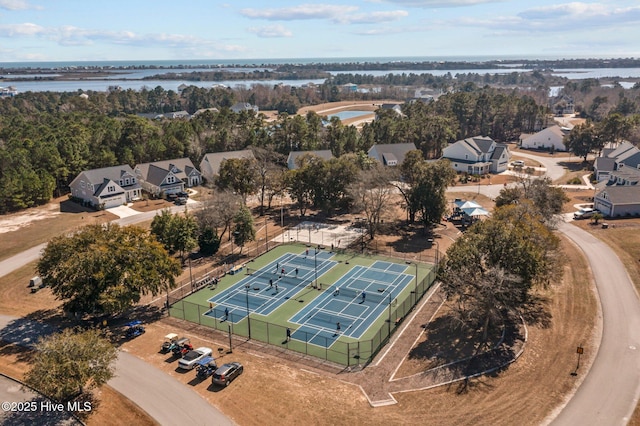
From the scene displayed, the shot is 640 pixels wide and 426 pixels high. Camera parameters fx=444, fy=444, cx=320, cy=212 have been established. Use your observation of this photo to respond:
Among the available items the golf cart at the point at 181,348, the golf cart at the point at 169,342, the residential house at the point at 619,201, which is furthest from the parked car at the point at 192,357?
the residential house at the point at 619,201

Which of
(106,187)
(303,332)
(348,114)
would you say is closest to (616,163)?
(303,332)

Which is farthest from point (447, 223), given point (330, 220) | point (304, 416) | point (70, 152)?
point (70, 152)

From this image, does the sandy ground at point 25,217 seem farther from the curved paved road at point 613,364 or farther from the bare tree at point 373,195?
the curved paved road at point 613,364

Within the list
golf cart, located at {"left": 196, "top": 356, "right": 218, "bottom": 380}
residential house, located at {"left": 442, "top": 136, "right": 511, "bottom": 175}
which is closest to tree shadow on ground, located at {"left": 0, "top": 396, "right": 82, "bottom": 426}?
golf cart, located at {"left": 196, "top": 356, "right": 218, "bottom": 380}

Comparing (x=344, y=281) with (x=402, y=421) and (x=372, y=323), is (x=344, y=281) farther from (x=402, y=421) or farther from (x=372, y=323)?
(x=402, y=421)

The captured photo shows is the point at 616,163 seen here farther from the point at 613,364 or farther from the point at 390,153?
the point at 613,364

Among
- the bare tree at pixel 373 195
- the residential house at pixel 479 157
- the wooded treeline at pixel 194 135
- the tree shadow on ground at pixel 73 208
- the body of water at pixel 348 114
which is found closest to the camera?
the bare tree at pixel 373 195

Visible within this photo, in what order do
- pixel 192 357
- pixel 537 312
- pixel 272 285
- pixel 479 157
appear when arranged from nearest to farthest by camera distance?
1. pixel 192 357
2. pixel 537 312
3. pixel 272 285
4. pixel 479 157
